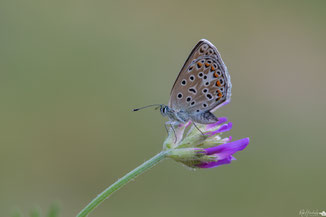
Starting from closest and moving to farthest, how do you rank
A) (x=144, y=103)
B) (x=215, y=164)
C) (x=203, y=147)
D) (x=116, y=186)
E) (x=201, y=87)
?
(x=116, y=186) → (x=215, y=164) → (x=203, y=147) → (x=201, y=87) → (x=144, y=103)

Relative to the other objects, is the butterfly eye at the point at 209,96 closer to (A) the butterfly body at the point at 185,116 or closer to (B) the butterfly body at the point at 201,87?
(B) the butterfly body at the point at 201,87

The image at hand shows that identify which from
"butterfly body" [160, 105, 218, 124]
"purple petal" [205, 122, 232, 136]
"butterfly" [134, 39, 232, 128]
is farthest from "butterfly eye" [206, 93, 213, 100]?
"purple petal" [205, 122, 232, 136]

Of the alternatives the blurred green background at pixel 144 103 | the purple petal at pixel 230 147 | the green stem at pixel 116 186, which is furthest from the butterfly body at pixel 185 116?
the blurred green background at pixel 144 103

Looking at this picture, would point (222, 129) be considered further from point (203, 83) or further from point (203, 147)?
point (203, 83)

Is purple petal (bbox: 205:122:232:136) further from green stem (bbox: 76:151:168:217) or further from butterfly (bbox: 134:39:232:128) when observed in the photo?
green stem (bbox: 76:151:168:217)

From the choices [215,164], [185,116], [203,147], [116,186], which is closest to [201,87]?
[185,116]

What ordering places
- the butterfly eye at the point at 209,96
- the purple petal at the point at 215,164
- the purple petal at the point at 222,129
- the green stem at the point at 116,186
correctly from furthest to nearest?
the butterfly eye at the point at 209,96
the purple petal at the point at 222,129
the purple petal at the point at 215,164
the green stem at the point at 116,186
